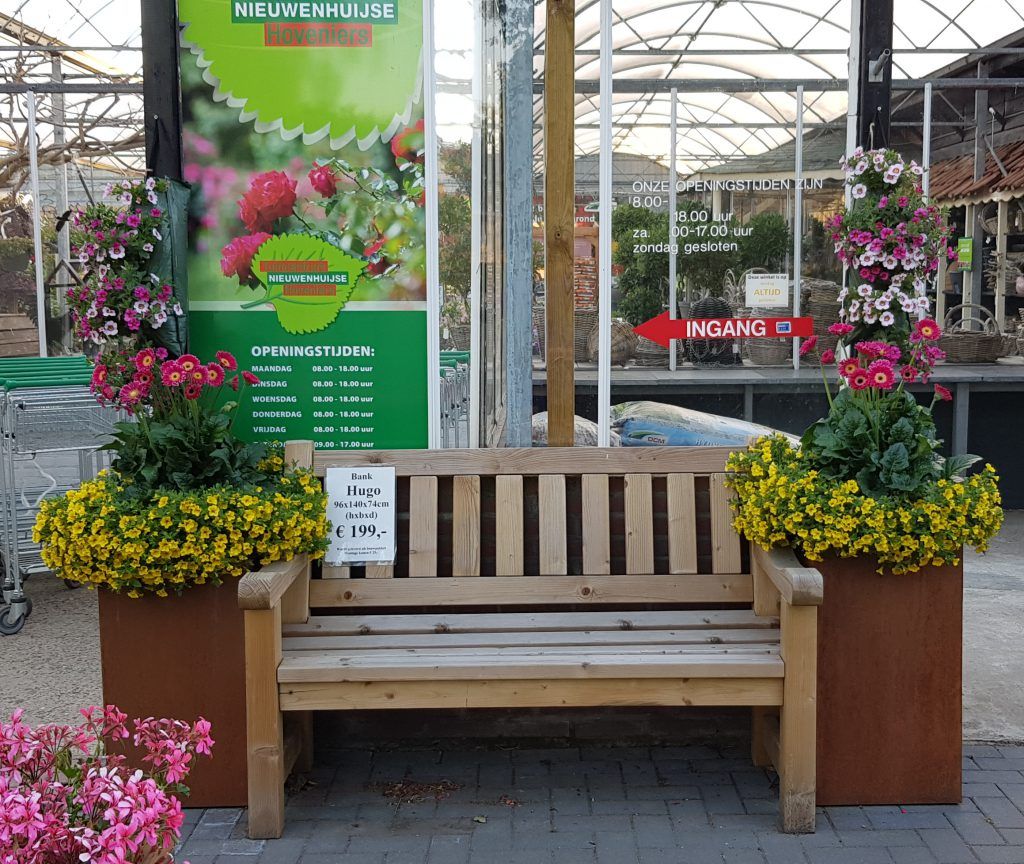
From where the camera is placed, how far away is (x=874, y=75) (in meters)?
4.30

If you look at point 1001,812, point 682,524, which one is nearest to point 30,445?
point 682,524

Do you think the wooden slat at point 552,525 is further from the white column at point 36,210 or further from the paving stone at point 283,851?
the white column at point 36,210

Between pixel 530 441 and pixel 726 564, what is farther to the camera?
pixel 530 441

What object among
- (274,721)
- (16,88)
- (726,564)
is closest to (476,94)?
(726,564)

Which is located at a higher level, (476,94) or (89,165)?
(89,165)

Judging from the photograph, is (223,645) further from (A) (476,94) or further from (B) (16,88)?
(B) (16,88)

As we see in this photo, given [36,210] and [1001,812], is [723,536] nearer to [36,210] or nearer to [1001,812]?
[1001,812]

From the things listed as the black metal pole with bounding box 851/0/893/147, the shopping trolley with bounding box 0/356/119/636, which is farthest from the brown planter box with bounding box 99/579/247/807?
the black metal pole with bounding box 851/0/893/147

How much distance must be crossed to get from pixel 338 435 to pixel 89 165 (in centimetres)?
1313

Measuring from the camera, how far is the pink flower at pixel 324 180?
170 inches

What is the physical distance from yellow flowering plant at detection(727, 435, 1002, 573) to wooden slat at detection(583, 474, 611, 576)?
20.4 inches

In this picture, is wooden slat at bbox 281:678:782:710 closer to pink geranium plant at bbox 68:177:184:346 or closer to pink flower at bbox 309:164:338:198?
pink geranium plant at bbox 68:177:184:346

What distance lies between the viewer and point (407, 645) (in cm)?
368

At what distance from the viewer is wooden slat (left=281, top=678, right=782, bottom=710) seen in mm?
3482
